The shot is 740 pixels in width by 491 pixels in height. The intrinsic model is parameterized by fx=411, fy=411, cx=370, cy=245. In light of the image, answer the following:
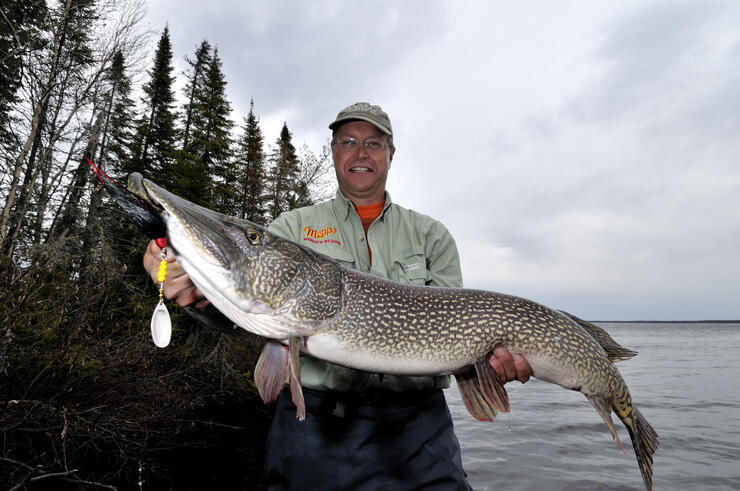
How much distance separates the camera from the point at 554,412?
38.7 ft

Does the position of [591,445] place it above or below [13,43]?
below

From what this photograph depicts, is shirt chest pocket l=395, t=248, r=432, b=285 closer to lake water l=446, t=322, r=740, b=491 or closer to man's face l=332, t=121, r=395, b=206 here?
man's face l=332, t=121, r=395, b=206

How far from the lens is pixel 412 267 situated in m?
2.92

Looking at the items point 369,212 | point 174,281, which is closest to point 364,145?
point 369,212

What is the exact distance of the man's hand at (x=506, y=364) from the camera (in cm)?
240

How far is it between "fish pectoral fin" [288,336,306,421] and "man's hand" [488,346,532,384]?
1.14 meters

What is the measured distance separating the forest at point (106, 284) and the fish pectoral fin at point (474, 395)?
1456 mm

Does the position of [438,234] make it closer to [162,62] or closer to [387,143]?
[387,143]

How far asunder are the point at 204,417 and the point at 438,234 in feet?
29.2

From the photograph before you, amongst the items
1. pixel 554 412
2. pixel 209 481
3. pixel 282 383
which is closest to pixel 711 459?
pixel 554 412

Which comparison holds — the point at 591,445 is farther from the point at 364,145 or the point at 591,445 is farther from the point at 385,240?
the point at 364,145

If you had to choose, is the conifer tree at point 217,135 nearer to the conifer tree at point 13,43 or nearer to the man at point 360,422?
the conifer tree at point 13,43

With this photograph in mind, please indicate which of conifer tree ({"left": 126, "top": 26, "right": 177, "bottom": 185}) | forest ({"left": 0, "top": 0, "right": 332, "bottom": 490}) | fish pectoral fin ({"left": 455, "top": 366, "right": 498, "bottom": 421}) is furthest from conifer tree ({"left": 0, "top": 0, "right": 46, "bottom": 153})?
fish pectoral fin ({"left": 455, "top": 366, "right": 498, "bottom": 421})

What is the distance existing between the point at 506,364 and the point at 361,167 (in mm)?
1797
